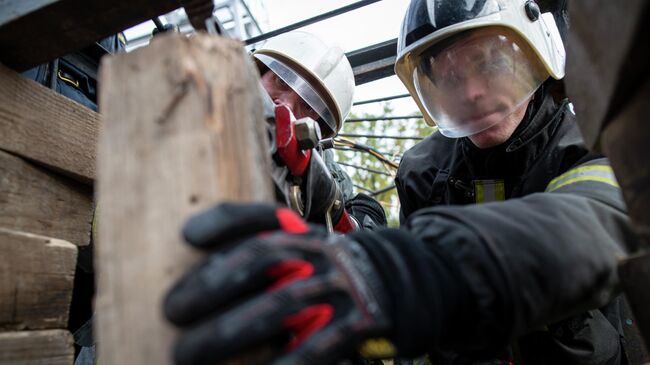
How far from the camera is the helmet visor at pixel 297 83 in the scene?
10.6 feet

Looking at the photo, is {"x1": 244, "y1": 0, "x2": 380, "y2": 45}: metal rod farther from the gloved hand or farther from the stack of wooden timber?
the gloved hand

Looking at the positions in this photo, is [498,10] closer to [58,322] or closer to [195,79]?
[195,79]

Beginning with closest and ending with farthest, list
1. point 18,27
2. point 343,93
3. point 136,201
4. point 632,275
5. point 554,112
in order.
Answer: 1. point 136,201
2. point 632,275
3. point 18,27
4. point 554,112
5. point 343,93

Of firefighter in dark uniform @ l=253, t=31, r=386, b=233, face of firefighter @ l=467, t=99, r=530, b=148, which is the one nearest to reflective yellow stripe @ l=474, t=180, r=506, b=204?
face of firefighter @ l=467, t=99, r=530, b=148

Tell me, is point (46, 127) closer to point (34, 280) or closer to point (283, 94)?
point (34, 280)

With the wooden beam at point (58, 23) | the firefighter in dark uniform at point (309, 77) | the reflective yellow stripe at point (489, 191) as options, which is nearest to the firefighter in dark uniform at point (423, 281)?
the reflective yellow stripe at point (489, 191)

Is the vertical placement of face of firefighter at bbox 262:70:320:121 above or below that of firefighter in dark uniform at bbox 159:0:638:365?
above

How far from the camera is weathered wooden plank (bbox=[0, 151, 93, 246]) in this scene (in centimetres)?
124

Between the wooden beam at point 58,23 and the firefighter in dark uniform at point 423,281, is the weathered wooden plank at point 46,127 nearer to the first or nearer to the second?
the wooden beam at point 58,23

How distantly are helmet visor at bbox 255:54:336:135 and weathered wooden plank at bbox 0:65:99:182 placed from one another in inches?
72.3

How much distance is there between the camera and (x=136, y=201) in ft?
2.42

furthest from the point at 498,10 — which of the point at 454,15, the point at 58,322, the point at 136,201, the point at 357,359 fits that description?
the point at 58,322

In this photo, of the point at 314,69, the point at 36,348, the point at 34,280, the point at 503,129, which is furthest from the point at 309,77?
the point at 36,348

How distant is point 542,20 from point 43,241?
2.68 meters
